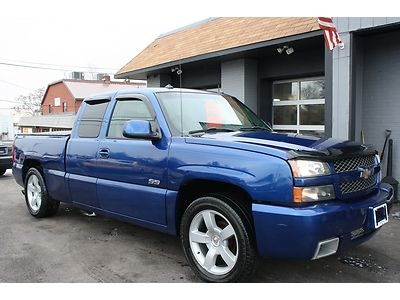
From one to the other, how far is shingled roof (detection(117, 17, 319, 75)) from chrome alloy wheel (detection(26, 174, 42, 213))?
5524 millimetres

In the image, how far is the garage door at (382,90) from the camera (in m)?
7.13

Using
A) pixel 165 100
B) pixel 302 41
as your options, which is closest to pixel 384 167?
pixel 302 41

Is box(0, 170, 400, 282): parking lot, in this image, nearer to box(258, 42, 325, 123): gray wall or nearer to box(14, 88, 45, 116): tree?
box(258, 42, 325, 123): gray wall

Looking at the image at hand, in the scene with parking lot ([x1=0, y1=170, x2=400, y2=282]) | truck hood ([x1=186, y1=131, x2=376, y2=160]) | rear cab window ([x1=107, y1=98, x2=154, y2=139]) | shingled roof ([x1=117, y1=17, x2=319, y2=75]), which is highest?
shingled roof ([x1=117, y1=17, x2=319, y2=75])

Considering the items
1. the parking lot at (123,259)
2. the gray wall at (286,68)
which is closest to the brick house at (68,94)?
the gray wall at (286,68)

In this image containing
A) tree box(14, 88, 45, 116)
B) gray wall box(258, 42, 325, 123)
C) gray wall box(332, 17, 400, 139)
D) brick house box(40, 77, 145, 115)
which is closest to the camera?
gray wall box(332, 17, 400, 139)

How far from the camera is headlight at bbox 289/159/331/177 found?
3055mm

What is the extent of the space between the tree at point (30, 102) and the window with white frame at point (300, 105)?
6315cm

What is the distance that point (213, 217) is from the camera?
3.57m

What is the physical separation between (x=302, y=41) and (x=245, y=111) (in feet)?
13.4

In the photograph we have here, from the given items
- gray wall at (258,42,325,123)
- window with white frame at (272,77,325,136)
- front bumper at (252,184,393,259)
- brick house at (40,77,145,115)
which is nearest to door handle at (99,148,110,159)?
front bumper at (252,184,393,259)

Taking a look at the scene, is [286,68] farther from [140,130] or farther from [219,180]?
[219,180]

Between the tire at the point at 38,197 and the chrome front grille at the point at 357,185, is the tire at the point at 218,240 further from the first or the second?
the tire at the point at 38,197

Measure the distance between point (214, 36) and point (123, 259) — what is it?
8.22 m
